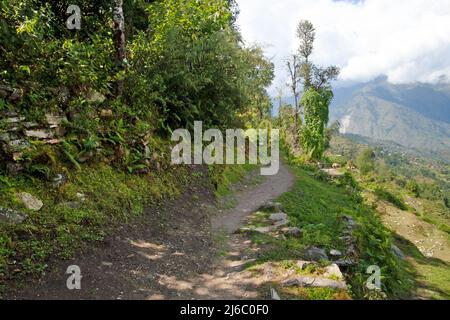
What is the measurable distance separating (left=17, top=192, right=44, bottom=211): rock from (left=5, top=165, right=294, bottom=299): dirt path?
61.7 inches

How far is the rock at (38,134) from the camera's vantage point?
8.55m

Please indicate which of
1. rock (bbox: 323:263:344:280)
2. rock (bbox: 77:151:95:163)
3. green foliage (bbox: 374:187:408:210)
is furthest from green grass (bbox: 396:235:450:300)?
→ rock (bbox: 77:151:95:163)

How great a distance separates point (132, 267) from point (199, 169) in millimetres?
7114

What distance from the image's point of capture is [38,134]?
877 centimetres

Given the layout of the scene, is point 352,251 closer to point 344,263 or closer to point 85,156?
point 344,263

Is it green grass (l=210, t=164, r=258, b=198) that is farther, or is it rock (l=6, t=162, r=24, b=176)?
green grass (l=210, t=164, r=258, b=198)

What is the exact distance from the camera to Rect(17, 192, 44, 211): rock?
755 centimetres

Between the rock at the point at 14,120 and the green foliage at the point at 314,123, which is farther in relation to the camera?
the green foliage at the point at 314,123

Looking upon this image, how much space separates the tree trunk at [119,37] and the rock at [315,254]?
8.17 m

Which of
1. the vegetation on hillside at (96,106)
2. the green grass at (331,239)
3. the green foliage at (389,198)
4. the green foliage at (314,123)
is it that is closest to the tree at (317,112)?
the green foliage at (314,123)

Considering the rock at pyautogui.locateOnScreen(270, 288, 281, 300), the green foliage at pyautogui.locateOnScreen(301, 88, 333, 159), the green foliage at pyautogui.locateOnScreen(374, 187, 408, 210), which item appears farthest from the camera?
the green foliage at pyautogui.locateOnScreen(374, 187, 408, 210)

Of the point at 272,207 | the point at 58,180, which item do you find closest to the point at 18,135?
the point at 58,180

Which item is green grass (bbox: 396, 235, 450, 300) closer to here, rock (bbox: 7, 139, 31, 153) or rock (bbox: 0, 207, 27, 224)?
rock (bbox: 0, 207, 27, 224)

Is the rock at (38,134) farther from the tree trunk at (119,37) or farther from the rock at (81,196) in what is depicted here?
the tree trunk at (119,37)
